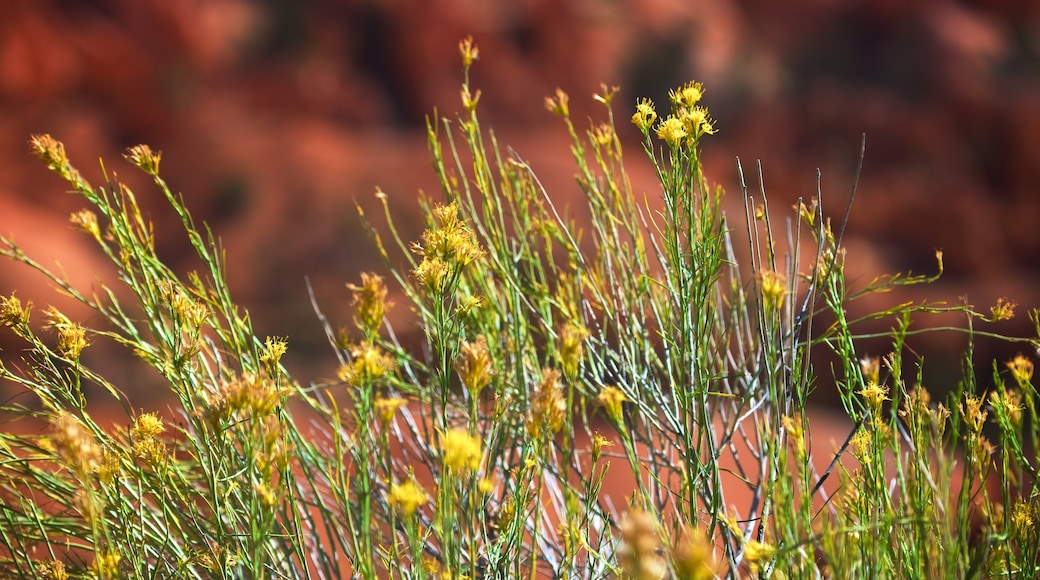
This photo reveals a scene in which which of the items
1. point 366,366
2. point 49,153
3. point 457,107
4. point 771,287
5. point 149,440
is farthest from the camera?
point 457,107

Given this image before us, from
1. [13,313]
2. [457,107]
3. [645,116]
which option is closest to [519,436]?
[645,116]

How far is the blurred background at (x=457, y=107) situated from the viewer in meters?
10.7

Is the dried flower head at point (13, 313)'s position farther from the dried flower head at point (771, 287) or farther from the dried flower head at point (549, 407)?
the dried flower head at point (771, 287)

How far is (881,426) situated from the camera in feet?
4.29

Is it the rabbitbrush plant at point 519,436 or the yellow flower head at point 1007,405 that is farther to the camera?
the yellow flower head at point 1007,405

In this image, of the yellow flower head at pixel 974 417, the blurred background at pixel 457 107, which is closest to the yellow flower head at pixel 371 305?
the yellow flower head at pixel 974 417

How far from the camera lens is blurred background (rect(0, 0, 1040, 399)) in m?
10.7

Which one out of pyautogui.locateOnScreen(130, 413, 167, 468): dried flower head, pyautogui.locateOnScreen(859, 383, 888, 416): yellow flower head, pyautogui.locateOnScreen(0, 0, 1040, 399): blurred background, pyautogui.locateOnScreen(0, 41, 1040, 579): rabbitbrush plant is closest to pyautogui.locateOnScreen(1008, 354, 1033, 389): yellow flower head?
pyautogui.locateOnScreen(0, 41, 1040, 579): rabbitbrush plant

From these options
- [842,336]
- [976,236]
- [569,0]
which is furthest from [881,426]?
[569,0]

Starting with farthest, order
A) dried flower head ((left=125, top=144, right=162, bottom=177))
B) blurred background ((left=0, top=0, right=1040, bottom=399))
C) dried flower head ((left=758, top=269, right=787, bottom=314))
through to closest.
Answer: blurred background ((left=0, top=0, right=1040, bottom=399)) < dried flower head ((left=125, top=144, right=162, bottom=177)) < dried flower head ((left=758, top=269, right=787, bottom=314))

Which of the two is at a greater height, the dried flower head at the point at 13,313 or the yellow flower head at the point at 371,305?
the dried flower head at the point at 13,313

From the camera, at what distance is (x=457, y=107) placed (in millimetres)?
11867

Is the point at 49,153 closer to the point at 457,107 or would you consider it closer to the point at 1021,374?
the point at 1021,374

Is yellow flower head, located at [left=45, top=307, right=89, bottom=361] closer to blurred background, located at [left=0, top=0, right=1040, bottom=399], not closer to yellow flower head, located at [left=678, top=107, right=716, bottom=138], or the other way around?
yellow flower head, located at [left=678, top=107, right=716, bottom=138]
